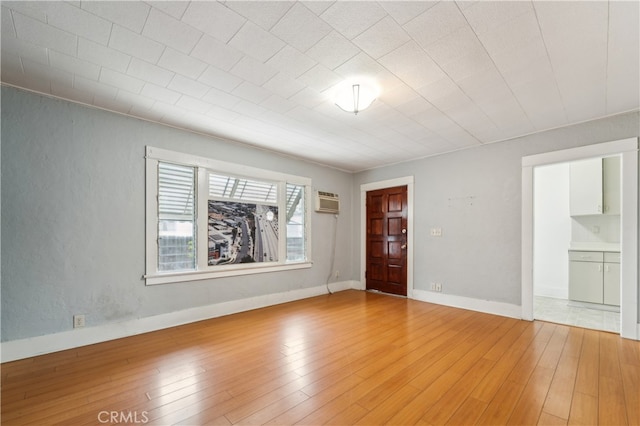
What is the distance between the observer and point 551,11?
5.75 ft

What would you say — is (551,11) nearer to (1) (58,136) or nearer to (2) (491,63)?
(2) (491,63)

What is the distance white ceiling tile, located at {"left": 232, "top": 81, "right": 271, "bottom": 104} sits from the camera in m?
2.67

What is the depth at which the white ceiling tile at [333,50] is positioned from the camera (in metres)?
2.01

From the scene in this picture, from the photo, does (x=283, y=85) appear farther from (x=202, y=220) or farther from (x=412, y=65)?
(x=202, y=220)

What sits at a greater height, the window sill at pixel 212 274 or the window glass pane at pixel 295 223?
the window glass pane at pixel 295 223

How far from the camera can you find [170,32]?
1950 millimetres

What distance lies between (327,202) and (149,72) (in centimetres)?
375

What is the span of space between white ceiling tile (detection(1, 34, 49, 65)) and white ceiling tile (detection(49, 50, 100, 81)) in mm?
48

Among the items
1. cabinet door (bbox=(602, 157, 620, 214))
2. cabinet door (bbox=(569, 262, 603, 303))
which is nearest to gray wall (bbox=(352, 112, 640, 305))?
cabinet door (bbox=(569, 262, 603, 303))

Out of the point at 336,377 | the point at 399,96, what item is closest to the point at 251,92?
the point at 399,96

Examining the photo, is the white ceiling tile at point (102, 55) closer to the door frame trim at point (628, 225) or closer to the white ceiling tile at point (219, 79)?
the white ceiling tile at point (219, 79)

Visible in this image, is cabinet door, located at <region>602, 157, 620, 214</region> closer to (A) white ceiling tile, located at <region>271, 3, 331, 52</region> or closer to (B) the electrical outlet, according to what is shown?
(A) white ceiling tile, located at <region>271, 3, 331, 52</region>

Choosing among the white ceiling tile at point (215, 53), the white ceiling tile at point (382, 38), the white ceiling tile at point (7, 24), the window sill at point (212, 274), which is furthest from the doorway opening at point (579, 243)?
the white ceiling tile at point (7, 24)

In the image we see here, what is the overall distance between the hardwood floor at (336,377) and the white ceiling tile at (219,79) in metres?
2.65
